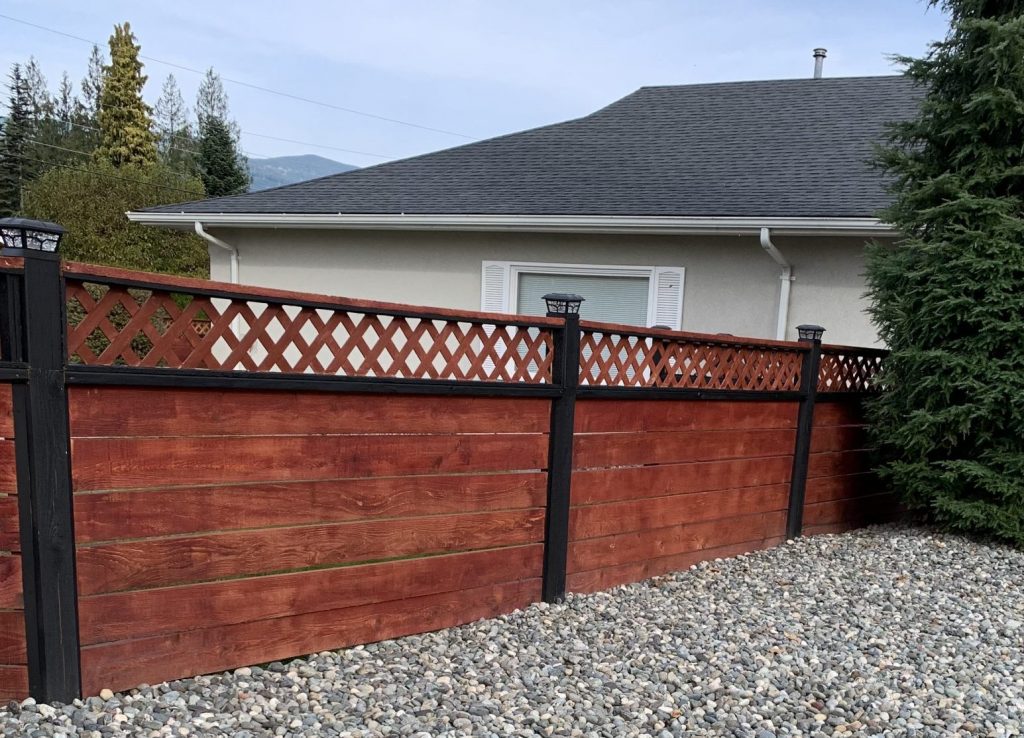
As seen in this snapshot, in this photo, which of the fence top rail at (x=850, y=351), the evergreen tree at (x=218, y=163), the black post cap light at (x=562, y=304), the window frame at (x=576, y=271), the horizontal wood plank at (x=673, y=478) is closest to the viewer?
the black post cap light at (x=562, y=304)

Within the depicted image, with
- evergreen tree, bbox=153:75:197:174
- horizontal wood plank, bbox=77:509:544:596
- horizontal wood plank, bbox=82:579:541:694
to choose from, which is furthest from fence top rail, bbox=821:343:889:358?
evergreen tree, bbox=153:75:197:174

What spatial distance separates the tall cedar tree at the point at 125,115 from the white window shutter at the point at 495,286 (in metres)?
24.4

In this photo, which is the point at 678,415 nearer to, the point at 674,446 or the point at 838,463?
the point at 674,446

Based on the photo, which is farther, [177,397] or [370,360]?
[370,360]

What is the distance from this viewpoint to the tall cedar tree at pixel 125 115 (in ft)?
91.8

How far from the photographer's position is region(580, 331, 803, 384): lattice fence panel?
3.72 meters

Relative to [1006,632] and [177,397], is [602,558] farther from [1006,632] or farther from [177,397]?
[177,397]

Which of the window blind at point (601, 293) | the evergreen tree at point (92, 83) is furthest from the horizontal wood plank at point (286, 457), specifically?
the evergreen tree at point (92, 83)

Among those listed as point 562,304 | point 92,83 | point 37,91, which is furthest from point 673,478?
point 37,91

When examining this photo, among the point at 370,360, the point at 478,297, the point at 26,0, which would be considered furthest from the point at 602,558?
the point at 26,0

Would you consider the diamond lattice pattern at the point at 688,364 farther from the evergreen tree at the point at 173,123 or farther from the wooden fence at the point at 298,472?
the evergreen tree at the point at 173,123

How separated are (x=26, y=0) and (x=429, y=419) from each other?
108 ft

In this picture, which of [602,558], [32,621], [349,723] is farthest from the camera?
[602,558]

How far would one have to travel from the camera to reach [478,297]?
782 centimetres
